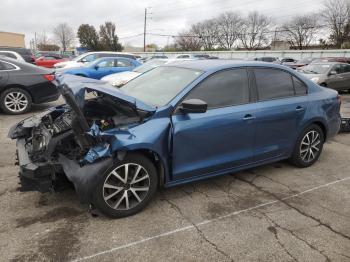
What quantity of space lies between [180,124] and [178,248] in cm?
130

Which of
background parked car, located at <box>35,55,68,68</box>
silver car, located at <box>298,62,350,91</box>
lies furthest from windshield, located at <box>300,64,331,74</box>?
background parked car, located at <box>35,55,68,68</box>

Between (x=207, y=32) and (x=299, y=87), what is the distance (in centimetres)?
7711

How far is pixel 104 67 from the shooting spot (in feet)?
45.1

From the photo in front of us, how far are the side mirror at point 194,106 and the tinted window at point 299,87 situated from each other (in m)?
1.91

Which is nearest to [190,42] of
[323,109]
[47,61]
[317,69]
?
Answer: [47,61]

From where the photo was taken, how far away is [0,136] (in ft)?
21.1

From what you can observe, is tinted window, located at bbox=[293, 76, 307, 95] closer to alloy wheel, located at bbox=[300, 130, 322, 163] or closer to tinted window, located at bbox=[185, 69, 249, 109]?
alloy wheel, located at bbox=[300, 130, 322, 163]

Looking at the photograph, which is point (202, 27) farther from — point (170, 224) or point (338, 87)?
point (170, 224)

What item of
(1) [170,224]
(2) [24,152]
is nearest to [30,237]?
(2) [24,152]

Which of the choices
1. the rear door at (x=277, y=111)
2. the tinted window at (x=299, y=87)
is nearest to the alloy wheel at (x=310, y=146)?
the rear door at (x=277, y=111)

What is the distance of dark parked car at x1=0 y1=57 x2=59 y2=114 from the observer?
27.0ft

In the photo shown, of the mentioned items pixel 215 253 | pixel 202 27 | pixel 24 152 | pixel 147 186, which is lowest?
pixel 215 253

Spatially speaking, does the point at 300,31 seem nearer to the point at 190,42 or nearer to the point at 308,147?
the point at 190,42

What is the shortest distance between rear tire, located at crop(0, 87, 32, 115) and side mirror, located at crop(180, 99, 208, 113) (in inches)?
242
